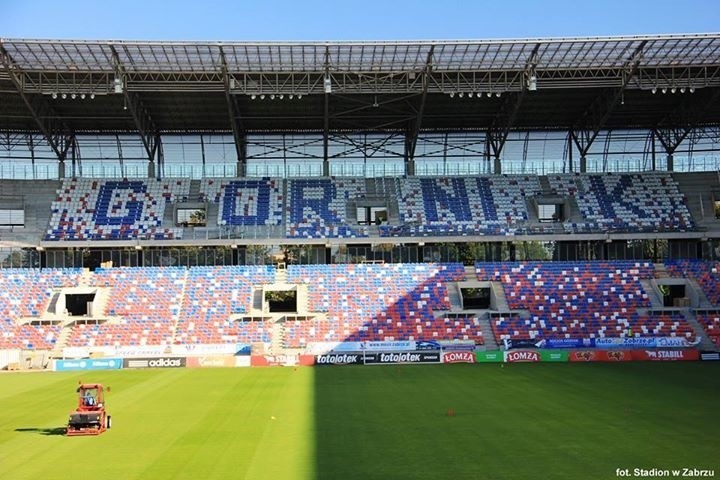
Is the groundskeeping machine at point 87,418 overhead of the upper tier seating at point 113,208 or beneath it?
beneath

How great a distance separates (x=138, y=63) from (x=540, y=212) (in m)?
35.2

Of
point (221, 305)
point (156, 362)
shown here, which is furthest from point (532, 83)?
point (156, 362)

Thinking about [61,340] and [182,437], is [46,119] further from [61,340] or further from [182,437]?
[182,437]

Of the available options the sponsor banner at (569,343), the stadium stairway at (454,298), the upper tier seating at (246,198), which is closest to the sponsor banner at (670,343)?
the sponsor banner at (569,343)

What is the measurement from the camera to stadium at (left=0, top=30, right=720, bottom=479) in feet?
135

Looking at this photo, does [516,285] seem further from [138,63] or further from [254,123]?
[138,63]

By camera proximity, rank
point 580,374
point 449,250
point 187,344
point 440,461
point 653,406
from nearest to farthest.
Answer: point 440,461 < point 653,406 < point 580,374 < point 187,344 < point 449,250

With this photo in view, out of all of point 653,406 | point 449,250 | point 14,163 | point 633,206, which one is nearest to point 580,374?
point 653,406

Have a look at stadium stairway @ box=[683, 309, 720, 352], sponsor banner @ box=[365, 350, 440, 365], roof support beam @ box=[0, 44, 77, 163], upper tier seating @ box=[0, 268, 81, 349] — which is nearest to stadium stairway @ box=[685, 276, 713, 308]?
stadium stairway @ box=[683, 309, 720, 352]

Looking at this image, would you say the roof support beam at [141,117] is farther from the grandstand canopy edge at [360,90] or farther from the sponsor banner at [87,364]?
the sponsor banner at [87,364]

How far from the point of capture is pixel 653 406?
29.6 metres

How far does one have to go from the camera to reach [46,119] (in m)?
67.5

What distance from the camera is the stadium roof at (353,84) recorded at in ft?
184

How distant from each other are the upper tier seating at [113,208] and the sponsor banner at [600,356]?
34049mm
